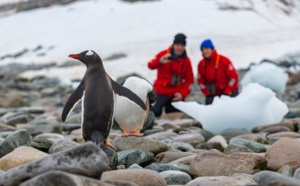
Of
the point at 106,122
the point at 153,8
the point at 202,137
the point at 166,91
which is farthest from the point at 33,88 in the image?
the point at 153,8

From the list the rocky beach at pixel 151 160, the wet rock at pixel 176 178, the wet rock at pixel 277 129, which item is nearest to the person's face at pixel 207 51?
the rocky beach at pixel 151 160

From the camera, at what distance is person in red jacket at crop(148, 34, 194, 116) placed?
652cm

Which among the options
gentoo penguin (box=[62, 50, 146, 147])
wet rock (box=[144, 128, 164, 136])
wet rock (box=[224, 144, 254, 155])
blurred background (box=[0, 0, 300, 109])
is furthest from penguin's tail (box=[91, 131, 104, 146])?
blurred background (box=[0, 0, 300, 109])

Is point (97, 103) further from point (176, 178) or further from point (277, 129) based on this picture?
point (277, 129)

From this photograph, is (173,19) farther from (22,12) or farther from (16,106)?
(16,106)

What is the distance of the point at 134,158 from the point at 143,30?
21173 millimetres

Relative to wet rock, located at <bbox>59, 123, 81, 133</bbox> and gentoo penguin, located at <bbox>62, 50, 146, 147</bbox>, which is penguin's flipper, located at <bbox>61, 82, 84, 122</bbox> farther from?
wet rock, located at <bbox>59, 123, 81, 133</bbox>

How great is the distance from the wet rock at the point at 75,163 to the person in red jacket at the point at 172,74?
438 cm

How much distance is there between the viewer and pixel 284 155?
2930 mm

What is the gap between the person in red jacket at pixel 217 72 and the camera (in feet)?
20.7

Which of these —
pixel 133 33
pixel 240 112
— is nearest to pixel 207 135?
pixel 240 112

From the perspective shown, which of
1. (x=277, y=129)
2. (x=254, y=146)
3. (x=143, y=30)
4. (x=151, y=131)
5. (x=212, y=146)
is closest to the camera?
(x=254, y=146)

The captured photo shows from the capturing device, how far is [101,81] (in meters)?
3.01

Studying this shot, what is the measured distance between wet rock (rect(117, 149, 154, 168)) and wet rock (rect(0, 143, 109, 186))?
100 cm
